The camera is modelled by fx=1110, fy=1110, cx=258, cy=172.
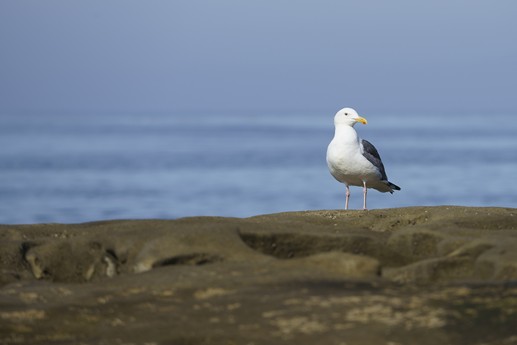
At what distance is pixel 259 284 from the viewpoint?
585cm

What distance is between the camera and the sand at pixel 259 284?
522cm

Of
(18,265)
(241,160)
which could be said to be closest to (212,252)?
(18,265)

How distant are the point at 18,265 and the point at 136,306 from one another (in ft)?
5.61

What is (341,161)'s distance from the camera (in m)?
14.1

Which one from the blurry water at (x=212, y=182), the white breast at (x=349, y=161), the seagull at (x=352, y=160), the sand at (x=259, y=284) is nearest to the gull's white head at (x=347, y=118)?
the seagull at (x=352, y=160)

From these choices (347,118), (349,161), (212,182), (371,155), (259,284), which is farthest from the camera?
(212,182)

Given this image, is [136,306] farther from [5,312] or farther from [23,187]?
[23,187]

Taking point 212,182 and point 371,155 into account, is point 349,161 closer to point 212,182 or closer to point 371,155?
point 371,155

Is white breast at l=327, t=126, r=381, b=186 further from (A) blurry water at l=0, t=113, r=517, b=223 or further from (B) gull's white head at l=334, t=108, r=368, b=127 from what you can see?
(A) blurry water at l=0, t=113, r=517, b=223

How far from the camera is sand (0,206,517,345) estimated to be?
522 cm

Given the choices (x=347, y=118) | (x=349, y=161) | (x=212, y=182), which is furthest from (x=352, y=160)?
(x=212, y=182)

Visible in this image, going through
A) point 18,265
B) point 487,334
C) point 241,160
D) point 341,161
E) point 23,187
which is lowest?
point 487,334

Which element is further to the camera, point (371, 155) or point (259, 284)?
point (371, 155)

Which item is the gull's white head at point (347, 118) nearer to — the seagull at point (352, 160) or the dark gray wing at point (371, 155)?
the seagull at point (352, 160)
